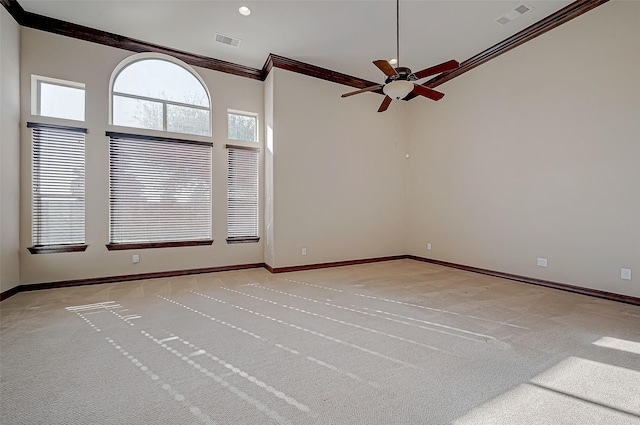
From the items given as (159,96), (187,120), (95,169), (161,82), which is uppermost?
(161,82)

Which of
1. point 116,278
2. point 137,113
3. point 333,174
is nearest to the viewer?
point 116,278

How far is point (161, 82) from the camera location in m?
4.87

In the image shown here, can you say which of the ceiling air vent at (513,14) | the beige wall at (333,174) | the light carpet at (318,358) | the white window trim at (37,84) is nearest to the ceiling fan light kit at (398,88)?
the ceiling air vent at (513,14)

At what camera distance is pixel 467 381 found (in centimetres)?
195

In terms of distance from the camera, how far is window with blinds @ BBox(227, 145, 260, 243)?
17.4 feet

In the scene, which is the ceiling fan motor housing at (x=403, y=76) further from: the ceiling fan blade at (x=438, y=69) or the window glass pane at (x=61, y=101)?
the window glass pane at (x=61, y=101)

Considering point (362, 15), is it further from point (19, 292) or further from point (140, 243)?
point (19, 292)

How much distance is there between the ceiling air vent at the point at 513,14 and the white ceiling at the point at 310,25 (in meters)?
0.07

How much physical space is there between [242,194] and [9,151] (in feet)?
10.0

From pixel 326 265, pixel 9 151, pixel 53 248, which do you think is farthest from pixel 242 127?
pixel 53 248

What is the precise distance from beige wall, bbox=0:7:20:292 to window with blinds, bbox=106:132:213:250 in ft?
3.29

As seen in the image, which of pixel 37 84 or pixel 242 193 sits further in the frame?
pixel 242 193

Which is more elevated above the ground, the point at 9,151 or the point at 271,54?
the point at 271,54

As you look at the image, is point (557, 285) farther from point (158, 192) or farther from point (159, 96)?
point (159, 96)
